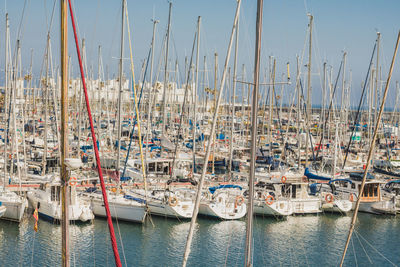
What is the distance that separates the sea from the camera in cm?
2131

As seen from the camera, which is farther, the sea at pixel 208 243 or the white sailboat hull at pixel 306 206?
the white sailboat hull at pixel 306 206

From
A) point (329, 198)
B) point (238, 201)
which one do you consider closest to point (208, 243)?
point (238, 201)

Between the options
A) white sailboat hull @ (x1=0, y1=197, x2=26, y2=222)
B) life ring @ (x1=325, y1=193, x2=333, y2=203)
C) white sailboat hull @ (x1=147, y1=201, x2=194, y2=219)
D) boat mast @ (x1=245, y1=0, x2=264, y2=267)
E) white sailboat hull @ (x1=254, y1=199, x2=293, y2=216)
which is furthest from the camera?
life ring @ (x1=325, y1=193, x2=333, y2=203)

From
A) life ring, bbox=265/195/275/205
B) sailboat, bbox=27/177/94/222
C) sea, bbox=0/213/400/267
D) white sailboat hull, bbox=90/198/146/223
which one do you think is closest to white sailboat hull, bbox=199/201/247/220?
sea, bbox=0/213/400/267

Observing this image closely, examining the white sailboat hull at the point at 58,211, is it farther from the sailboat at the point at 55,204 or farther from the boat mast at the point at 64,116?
the boat mast at the point at 64,116

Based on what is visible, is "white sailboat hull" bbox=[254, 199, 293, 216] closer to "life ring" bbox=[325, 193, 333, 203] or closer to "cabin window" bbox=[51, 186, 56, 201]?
"life ring" bbox=[325, 193, 333, 203]

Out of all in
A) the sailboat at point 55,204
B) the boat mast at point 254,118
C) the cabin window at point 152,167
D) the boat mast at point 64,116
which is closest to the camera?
the boat mast at point 64,116

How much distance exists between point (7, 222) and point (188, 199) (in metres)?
9.35

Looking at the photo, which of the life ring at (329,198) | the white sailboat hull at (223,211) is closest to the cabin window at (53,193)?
the white sailboat hull at (223,211)

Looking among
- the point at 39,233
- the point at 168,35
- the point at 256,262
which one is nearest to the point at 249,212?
the point at 256,262

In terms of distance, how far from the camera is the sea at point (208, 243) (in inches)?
839

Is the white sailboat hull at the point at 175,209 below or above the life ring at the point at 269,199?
below

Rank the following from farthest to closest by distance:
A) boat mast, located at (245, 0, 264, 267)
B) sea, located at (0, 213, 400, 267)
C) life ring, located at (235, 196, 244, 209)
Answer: life ring, located at (235, 196, 244, 209) → sea, located at (0, 213, 400, 267) → boat mast, located at (245, 0, 264, 267)

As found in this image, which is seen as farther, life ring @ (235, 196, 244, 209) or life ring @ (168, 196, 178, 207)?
life ring @ (235, 196, 244, 209)
